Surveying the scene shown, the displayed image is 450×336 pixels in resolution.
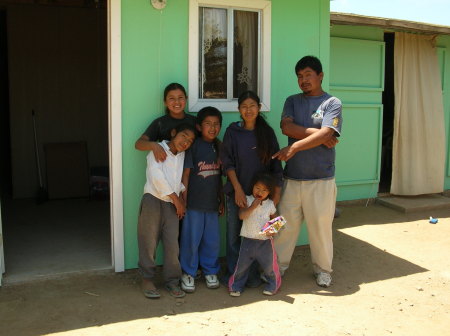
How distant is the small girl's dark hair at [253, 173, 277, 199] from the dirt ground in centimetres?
92

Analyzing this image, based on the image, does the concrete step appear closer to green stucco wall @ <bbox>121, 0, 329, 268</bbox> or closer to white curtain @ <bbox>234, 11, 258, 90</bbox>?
white curtain @ <bbox>234, 11, 258, 90</bbox>

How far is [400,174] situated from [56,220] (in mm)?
5236

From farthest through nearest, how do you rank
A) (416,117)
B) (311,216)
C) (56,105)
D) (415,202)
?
(56,105) < (416,117) < (415,202) < (311,216)

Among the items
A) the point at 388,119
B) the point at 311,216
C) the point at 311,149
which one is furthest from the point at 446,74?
the point at 311,216

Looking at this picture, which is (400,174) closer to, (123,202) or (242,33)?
(242,33)

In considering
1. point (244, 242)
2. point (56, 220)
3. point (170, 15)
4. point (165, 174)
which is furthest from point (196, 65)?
point (56, 220)

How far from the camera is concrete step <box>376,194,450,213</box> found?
7281 millimetres

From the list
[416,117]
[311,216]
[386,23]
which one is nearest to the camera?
[311,216]

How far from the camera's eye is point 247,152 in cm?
415

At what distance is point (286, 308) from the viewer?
12.7 feet

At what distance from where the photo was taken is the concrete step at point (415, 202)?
728cm

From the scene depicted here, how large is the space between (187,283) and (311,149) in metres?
1.55

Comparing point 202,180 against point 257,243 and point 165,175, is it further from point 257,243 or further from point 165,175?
point 257,243

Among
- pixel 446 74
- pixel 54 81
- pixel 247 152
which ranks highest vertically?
pixel 446 74
